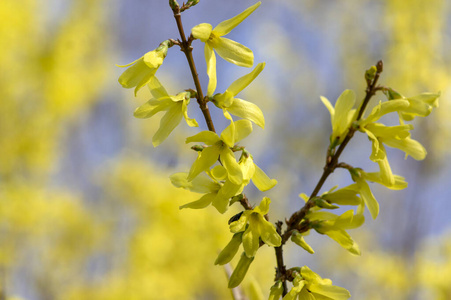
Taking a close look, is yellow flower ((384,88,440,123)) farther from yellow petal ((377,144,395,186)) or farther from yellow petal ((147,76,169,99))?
yellow petal ((147,76,169,99))

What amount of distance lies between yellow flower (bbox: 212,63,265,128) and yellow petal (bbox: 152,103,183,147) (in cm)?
8

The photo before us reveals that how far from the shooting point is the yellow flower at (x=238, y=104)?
0.86 meters

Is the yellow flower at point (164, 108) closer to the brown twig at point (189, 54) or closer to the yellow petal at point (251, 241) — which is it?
the brown twig at point (189, 54)

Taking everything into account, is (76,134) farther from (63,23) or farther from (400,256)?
(400,256)

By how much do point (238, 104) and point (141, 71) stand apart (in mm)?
199

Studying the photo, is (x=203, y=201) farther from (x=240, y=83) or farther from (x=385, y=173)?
(x=385, y=173)

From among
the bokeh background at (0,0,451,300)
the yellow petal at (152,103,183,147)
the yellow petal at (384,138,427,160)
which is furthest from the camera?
the bokeh background at (0,0,451,300)

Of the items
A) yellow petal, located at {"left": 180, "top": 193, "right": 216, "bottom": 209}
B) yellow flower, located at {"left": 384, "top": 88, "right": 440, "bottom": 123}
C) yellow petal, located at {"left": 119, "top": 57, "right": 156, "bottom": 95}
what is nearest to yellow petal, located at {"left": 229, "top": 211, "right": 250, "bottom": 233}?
yellow petal, located at {"left": 180, "top": 193, "right": 216, "bottom": 209}

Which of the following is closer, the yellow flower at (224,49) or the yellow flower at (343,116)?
the yellow flower at (224,49)

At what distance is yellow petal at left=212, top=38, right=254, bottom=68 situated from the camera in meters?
0.89

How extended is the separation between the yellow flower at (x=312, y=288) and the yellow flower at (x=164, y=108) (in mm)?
359

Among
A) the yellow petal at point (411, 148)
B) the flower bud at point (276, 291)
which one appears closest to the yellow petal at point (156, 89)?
the flower bud at point (276, 291)

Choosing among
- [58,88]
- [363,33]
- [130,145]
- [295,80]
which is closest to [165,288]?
[58,88]

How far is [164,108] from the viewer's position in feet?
3.02
